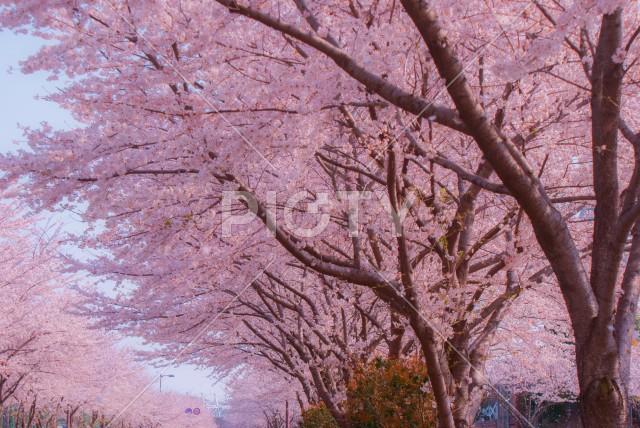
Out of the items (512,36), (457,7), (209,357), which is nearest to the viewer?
(457,7)

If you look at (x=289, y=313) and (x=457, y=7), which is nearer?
(x=457, y=7)

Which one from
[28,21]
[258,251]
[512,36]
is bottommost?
[28,21]

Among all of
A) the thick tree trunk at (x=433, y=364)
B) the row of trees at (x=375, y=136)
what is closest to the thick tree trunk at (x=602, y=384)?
the row of trees at (x=375, y=136)

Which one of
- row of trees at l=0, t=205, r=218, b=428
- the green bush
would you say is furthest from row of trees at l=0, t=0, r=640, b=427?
row of trees at l=0, t=205, r=218, b=428

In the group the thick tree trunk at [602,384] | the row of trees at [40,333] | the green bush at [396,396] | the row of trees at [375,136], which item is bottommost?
the thick tree trunk at [602,384]

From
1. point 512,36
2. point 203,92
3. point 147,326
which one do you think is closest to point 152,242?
point 203,92

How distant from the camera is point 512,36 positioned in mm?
7621

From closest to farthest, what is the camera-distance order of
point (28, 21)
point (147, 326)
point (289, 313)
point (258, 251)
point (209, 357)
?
point (28, 21)
point (258, 251)
point (147, 326)
point (289, 313)
point (209, 357)

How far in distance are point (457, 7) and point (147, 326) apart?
10.9m

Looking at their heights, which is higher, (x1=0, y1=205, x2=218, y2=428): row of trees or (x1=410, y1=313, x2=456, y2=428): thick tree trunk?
(x1=0, y1=205, x2=218, y2=428): row of trees

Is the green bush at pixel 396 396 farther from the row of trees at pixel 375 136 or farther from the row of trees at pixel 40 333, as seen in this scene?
the row of trees at pixel 40 333

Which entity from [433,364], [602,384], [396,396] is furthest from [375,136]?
[396,396]

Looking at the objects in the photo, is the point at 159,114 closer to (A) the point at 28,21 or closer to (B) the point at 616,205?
(A) the point at 28,21

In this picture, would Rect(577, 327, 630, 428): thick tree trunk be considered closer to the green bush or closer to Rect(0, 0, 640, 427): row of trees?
Rect(0, 0, 640, 427): row of trees
